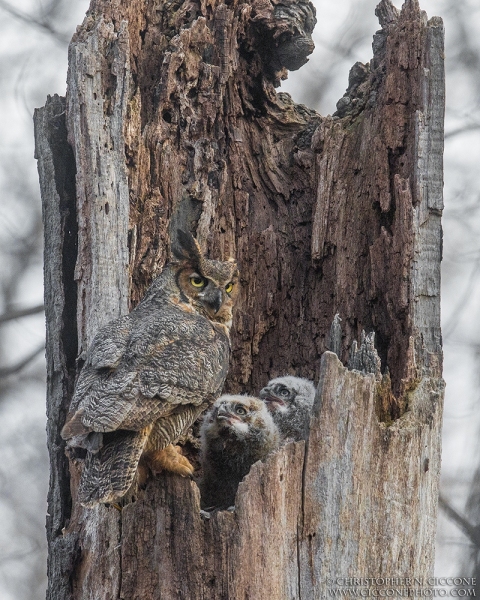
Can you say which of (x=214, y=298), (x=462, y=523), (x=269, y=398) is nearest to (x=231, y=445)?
(x=269, y=398)

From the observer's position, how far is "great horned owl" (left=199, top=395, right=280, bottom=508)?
403cm

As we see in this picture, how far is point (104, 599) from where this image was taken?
3436 mm

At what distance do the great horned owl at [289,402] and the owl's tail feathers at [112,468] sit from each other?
1.23 m

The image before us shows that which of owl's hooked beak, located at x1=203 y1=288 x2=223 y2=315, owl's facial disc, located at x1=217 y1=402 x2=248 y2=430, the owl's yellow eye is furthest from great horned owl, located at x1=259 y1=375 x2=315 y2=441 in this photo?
the owl's yellow eye

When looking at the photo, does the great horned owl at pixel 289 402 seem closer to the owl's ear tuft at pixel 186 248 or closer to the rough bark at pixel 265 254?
the rough bark at pixel 265 254

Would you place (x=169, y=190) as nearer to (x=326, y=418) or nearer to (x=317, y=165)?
(x=317, y=165)

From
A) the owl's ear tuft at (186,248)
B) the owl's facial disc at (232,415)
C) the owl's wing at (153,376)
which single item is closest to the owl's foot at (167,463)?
the owl's wing at (153,376)

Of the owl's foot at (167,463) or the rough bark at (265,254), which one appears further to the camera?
the owl's foot at (167,463)

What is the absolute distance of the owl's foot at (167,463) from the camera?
347 cm

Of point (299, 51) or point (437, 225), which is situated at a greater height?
point (299, 51)

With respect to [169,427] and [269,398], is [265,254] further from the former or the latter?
[169,427]

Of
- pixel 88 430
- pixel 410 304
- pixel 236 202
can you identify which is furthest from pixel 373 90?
pixel 88 430

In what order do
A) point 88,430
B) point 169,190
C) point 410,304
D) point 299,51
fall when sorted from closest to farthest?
point 88,430
point 410,304
point 169,190
point 299,51

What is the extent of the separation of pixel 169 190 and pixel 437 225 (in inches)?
59.8
